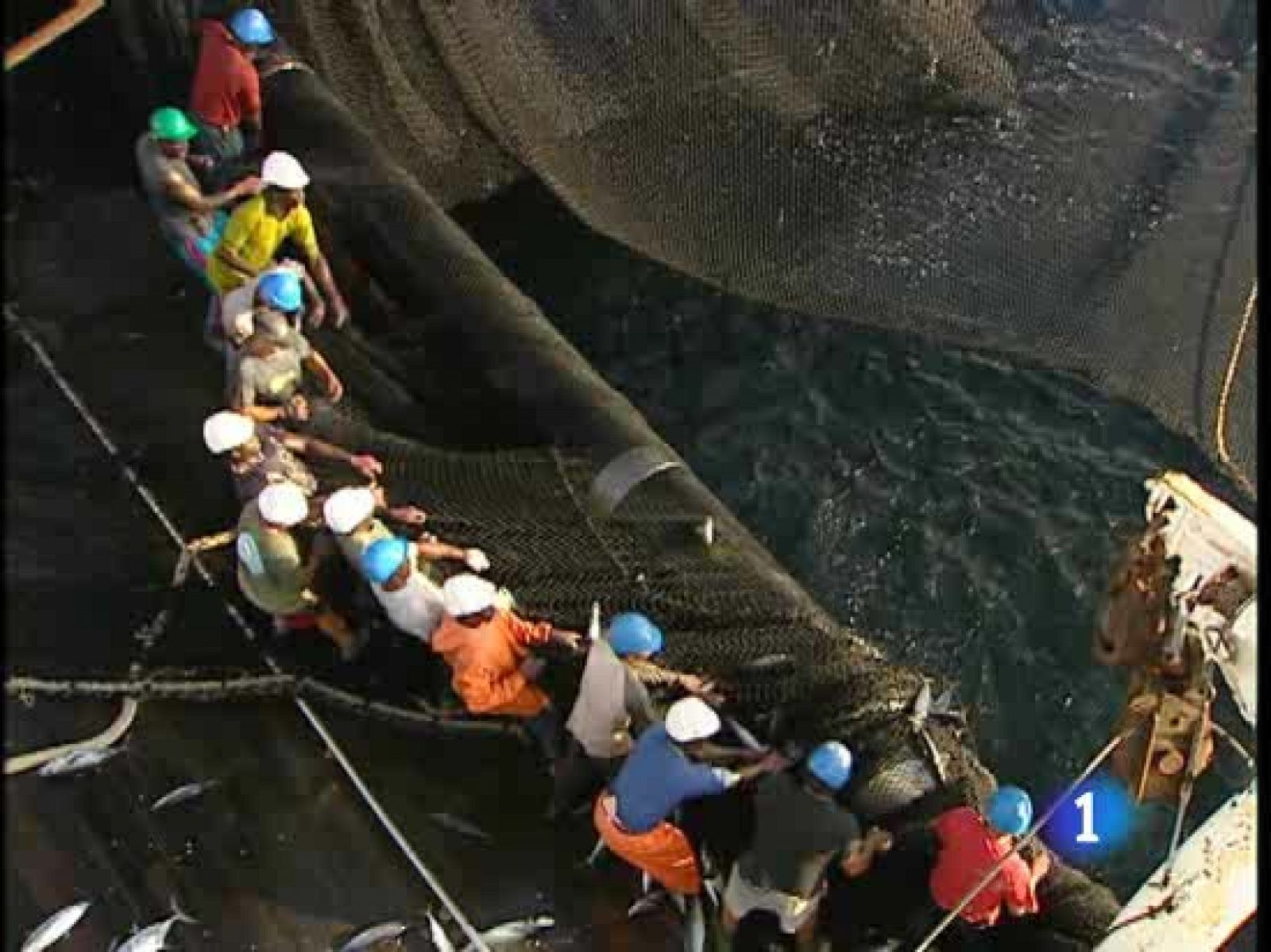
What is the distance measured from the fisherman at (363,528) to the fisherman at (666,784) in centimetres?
150

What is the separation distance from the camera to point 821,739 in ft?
25.6

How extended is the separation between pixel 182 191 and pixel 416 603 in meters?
3.57

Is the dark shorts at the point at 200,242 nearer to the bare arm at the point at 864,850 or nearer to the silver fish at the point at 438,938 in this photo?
the silver fish at the point at 438,938

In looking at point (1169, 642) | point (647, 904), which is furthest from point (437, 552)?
point (1169, 642)

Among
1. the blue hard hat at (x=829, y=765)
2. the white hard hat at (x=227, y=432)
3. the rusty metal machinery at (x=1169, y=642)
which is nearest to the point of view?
the blue hard hat at (x=829, y=765)

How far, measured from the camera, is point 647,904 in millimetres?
8320

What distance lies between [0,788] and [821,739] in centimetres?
347

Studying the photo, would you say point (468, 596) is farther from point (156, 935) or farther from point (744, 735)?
point (156, 935)

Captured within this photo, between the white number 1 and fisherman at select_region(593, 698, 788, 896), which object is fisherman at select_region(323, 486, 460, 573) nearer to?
fisherman at select_region(593, 698, 788, 896)

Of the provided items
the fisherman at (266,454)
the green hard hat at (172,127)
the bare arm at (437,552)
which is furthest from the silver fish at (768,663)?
the green hard hat at (172,127)

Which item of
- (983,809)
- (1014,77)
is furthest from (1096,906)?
(1014,77)

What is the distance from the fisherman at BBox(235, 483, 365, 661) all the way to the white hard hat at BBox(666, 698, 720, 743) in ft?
7.24

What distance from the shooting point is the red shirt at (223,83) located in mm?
10727

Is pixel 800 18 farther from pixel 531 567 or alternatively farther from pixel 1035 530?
pixel 531 567
